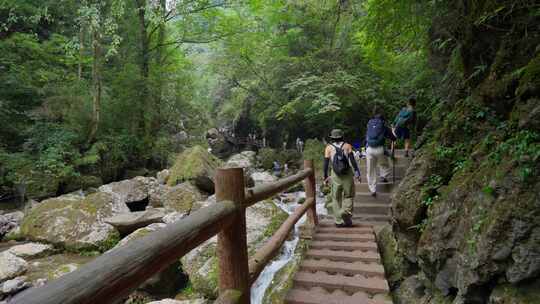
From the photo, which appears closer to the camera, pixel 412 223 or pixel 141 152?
pixel 412 223

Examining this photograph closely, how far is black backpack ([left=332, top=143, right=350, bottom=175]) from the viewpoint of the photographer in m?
4.50

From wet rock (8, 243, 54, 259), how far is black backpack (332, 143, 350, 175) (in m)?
5.60

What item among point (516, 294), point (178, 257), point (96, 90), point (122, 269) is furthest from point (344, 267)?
point (96, 90)

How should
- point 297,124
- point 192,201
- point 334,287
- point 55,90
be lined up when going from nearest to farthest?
1. point 334,287
2. point 192,201
3. point 55,90
4. point 297,124

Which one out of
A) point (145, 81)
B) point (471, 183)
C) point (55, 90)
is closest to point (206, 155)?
point (145, 81)

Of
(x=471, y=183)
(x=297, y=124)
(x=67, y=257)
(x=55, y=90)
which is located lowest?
(x=67, y=257)

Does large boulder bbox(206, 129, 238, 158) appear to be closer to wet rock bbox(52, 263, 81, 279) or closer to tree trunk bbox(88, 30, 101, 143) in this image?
tree trunk bbox(88, 30, 101, 143)

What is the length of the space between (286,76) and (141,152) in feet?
24.3

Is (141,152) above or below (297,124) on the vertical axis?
below

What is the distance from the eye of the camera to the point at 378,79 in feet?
35.6

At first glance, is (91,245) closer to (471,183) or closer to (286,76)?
(471,183)

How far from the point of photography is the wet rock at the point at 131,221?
5.78 m

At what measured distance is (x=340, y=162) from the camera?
14.8ft

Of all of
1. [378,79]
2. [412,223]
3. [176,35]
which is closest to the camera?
[412,223]
